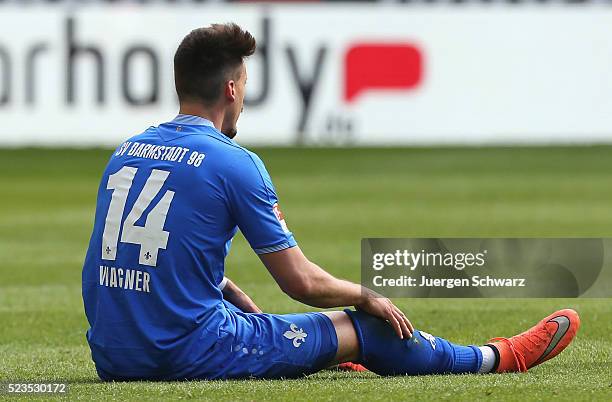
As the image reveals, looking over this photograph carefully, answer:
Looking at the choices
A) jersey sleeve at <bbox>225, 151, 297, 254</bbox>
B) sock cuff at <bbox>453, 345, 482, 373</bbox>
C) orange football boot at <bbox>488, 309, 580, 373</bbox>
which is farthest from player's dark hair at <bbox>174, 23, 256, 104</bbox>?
orange football boot at <bbox>488, 309, 580, 373</bbox>

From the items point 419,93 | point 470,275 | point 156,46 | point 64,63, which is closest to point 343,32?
point 419,93

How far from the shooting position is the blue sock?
5.90 metres

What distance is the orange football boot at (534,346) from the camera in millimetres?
6168

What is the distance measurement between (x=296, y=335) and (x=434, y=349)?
1.92ft

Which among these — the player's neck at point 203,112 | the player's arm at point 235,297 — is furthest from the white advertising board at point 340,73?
the player's neck at point 203,112

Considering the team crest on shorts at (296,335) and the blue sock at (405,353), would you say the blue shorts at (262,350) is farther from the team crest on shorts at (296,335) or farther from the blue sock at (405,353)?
the blue sock at (405,353)

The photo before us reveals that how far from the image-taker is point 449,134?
23.7 meters

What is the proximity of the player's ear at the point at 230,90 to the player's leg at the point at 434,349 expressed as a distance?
950 millimetres

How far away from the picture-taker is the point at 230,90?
585 cm

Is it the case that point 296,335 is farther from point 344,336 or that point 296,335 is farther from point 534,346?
point 534,346

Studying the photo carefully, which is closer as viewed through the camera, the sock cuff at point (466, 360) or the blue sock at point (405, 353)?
the blue sock at point (405, 353)

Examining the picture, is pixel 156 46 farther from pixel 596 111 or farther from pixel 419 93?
pixel 596 111

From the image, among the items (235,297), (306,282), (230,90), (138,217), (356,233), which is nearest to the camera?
(306,282)

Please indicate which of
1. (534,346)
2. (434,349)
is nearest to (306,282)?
(434,349)
